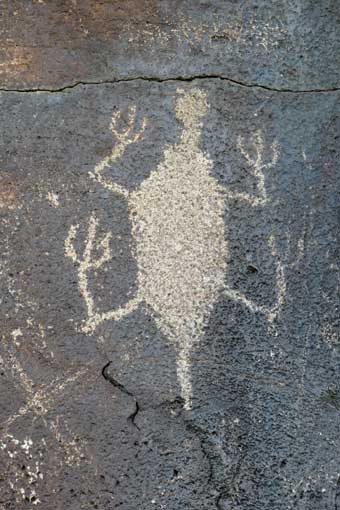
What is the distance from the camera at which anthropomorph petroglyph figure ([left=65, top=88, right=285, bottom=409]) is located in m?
2.12

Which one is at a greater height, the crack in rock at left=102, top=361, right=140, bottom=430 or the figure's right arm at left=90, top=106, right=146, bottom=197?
the figure's right arm at left=90, top=106, right=146, bottom=197

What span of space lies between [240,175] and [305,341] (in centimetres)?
51

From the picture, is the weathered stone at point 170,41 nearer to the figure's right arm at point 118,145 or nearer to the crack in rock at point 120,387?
the figure's right arm at point 118,145

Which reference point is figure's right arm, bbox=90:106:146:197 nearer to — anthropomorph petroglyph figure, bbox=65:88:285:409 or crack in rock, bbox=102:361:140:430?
anthropomorph petroglyph figure, bbox=65:88:285:409

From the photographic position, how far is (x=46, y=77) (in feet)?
7.08

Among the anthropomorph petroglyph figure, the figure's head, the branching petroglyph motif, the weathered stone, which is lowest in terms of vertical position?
the branching petroglyph motif

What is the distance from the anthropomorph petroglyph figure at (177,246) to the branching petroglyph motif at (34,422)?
19 cm

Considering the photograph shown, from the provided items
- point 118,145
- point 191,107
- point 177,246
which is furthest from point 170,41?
point 177,246

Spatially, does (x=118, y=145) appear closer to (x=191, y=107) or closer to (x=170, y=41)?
(x=191, y=107)

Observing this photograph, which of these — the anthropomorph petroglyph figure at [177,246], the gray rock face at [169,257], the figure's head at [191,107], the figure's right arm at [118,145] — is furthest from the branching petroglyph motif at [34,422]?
the figure's head at [191,107]

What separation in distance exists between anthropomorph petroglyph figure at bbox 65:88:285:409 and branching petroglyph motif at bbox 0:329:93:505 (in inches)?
7.5

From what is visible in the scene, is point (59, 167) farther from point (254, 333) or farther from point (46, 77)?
point (254, 333)

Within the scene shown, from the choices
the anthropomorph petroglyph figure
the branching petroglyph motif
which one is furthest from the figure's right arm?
the branching petroglyph motif

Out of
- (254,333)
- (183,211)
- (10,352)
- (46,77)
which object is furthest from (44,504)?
(46,77)
